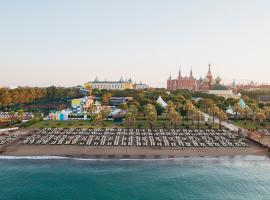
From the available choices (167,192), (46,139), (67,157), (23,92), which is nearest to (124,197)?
(167,192)

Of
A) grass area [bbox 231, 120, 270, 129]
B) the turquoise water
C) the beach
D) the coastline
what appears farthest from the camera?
grass area [bbox 231, 120, 270, 129]

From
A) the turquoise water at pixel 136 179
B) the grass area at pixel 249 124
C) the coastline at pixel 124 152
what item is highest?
the grass area at pixel 249 124

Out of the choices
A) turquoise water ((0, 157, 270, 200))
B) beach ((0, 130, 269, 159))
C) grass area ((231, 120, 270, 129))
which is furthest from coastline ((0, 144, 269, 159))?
grass area ((231, 120, 270, 129))

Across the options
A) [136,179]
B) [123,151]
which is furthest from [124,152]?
[136,179]

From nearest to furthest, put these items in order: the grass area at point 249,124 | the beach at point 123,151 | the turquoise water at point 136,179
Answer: the turquoise water at point 136,179 < the beach at point 123,151 < the grass area at point 249,124

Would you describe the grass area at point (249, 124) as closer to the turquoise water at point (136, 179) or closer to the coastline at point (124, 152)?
the coastline at point (124, 152)

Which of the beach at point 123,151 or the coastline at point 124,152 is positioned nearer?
the coastline at point 124,152

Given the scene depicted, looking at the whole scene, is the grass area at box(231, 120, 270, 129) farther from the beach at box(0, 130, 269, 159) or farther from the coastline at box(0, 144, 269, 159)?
the coastline at box(0, 144, 269, 159)

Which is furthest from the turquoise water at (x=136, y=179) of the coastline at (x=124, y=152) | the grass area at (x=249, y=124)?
the grass area at (x=249, y=124)

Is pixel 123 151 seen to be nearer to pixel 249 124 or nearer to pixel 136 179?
pixel 136 179
